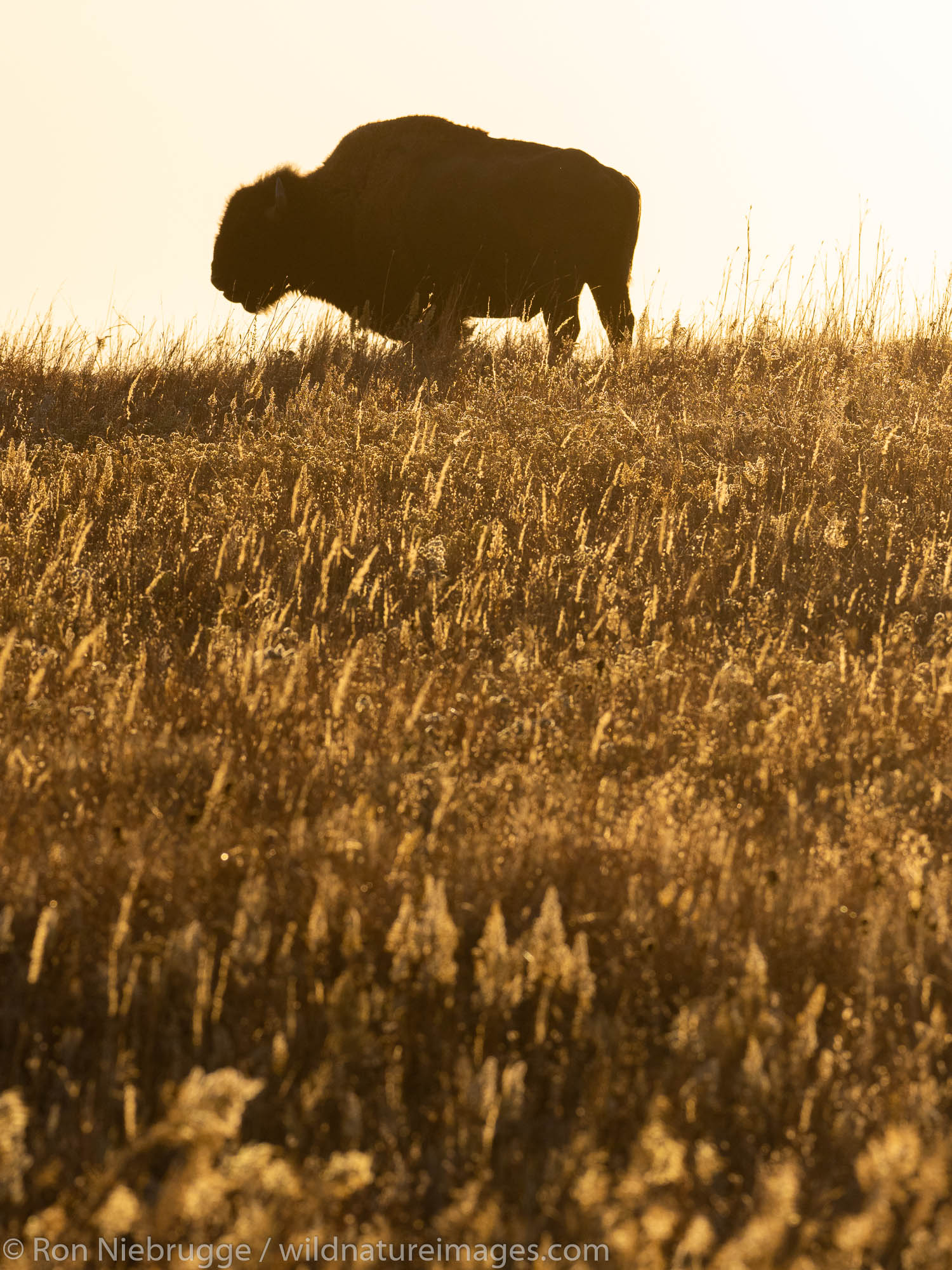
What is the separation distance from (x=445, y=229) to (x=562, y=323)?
1.33 m

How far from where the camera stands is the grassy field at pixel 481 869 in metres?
1.97

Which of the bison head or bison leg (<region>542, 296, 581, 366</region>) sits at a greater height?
the bison head

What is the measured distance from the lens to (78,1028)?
2.27 metres

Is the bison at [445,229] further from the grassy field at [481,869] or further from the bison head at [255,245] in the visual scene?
the grassy field at [481,869]

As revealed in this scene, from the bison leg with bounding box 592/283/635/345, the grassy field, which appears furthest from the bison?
the grassy field

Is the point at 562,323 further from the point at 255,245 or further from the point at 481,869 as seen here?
the point at 481,869

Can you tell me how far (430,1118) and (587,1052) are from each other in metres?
0.39

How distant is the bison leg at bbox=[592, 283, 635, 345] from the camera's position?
9.57 metres

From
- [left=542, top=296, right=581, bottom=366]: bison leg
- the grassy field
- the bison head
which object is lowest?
the grassy field

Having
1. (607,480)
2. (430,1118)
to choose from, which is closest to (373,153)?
(607,480)

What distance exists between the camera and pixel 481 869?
2768mm

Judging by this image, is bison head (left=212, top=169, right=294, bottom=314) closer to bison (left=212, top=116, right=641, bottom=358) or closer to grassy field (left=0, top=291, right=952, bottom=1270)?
bison (left=212, top=116, right=641, bottom=358)

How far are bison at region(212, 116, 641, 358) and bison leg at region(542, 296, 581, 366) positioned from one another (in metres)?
0.01

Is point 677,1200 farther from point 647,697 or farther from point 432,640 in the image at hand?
point 432,640
